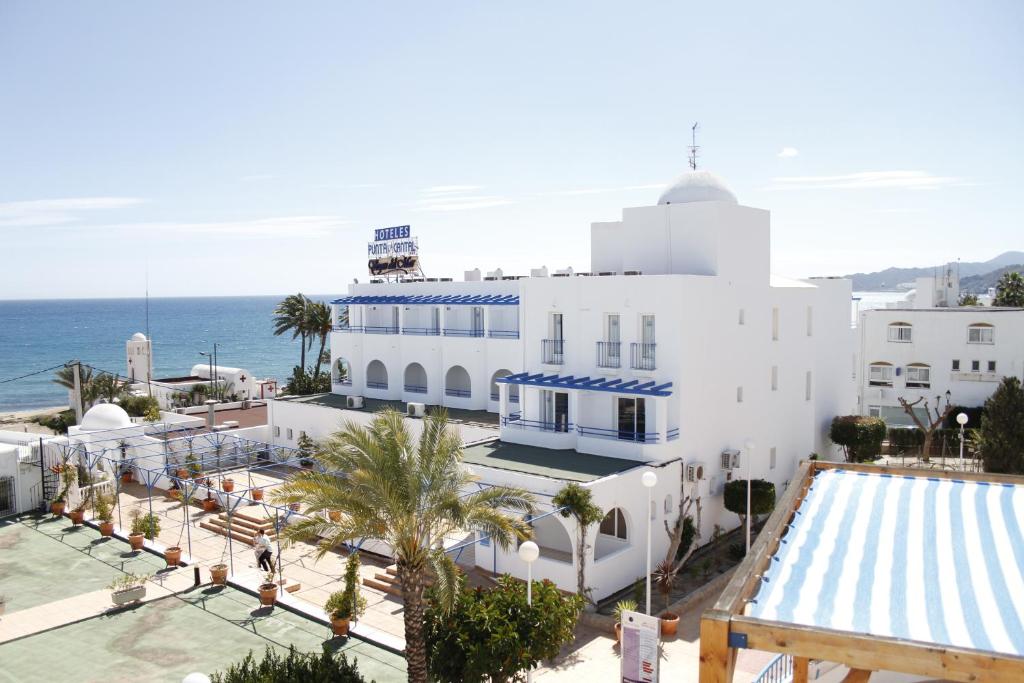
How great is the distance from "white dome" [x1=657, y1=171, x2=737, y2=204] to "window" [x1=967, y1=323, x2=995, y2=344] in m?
21.8

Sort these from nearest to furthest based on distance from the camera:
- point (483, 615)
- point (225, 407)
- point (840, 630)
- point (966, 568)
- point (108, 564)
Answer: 1. point (840, 630)
2. point (966, 568)
3. point (483, 615)
4. point (108, 564)
5. point (225, 407)

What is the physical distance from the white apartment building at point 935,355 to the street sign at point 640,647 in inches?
1511

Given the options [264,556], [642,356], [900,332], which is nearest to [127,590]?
[264,556]

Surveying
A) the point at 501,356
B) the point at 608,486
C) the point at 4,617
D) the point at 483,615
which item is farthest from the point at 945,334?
the point at 4,617

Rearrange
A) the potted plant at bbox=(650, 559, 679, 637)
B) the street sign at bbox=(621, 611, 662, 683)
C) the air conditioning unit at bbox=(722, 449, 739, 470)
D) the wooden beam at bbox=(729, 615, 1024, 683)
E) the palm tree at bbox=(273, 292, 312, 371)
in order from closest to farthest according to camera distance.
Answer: the wooden beam at bbox=(729, 615, 1024, 683) → the street sign at bbox=(621, 611, 662, 683) → the potted plant at bbox=(650, 559, 679, 637) → the air conditioning unit at bbox=(722, 449, 739, 470) → the palm tree at bbox=(273, 292, 312, 371)

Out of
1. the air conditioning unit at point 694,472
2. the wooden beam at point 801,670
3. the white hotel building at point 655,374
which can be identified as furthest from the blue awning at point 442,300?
the wooden beam at point 801,670

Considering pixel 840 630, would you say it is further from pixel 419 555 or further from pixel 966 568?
pixel 419 555

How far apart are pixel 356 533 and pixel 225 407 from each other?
40.1 meters

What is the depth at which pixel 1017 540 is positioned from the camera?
34.9 feet

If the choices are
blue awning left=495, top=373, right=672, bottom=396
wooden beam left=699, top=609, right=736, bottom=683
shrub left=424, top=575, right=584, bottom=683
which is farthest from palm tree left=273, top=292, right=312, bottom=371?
wooden beam left=699, top=609, right=736, bottom=683

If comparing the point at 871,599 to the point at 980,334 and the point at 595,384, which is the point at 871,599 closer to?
the point at 595,384

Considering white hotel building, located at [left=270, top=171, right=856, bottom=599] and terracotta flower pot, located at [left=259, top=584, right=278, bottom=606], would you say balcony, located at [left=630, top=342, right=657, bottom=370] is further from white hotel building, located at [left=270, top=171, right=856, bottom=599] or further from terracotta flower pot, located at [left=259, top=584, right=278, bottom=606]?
terracotta flower pot, located at [left=259, top=584, right=278, bottom=606]

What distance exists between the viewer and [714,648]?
7684 millimetres

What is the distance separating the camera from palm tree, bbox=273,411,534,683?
16875mm
